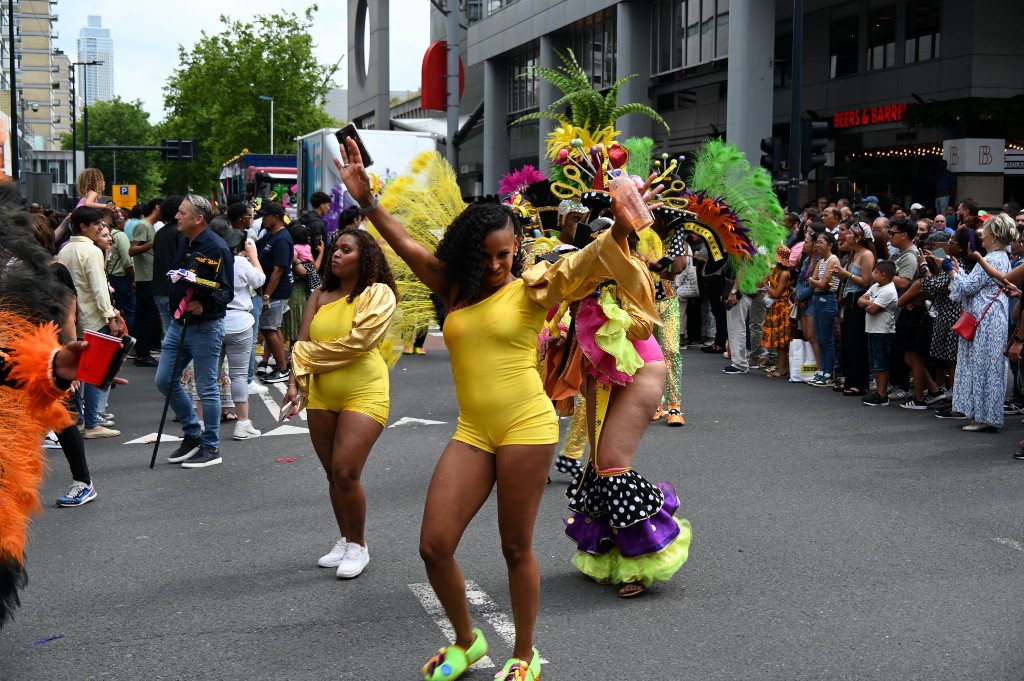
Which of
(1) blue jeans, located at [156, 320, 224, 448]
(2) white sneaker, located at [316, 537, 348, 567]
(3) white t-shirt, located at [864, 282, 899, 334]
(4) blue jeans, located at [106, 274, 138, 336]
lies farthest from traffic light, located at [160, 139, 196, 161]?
(2) white sneaker, located at [316, 537, 348, 567]

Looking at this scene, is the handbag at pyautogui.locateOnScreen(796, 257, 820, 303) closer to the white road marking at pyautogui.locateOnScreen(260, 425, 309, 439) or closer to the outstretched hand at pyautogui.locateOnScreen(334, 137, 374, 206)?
the white road marking at pyautogui.locateOnScreen(260, 425, 309, 439)

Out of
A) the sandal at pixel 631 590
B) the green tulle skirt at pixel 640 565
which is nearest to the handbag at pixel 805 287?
the green tulle skirt at pixel 640 565

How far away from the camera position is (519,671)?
3.92 metres

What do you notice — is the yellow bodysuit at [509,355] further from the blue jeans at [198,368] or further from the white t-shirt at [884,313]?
the white t-shirt at [884,313]

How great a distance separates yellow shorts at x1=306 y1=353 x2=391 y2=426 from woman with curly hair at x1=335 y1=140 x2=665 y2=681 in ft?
4.53

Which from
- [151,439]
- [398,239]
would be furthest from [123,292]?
[398,239]

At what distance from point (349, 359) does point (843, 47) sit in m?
22.8

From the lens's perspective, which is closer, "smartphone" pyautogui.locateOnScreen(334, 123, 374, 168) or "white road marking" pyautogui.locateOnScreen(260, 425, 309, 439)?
"smartphone" pyautogui.locateOnScreen(334, 123, 374, 168)

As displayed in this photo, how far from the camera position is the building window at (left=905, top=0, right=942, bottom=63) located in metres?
22.3

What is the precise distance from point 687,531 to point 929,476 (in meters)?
3.14

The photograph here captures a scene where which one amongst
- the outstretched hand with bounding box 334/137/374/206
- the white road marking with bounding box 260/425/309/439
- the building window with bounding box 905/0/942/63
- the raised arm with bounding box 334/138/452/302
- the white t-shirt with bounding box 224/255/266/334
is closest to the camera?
the raised arm with bounding box 334/138/452/302

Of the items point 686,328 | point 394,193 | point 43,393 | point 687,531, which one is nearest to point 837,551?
point 687,531

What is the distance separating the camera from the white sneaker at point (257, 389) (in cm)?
1172

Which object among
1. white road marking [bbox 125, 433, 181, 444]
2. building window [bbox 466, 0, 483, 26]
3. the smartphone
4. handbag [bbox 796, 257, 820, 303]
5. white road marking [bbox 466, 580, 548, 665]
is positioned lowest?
white road marking [bbox 466, 580, 548, 665]
